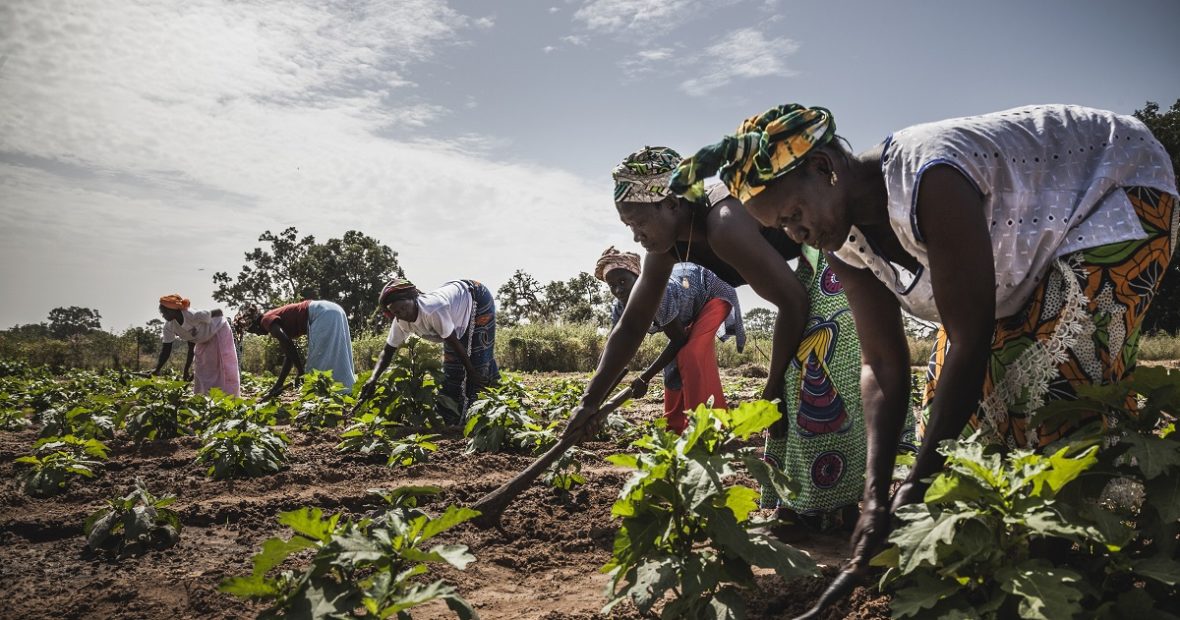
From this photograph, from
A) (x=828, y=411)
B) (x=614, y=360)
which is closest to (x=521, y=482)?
(x=614, y=360)

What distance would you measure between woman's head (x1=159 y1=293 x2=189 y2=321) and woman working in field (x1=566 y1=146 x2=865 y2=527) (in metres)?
6.70

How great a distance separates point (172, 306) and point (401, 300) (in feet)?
11.2

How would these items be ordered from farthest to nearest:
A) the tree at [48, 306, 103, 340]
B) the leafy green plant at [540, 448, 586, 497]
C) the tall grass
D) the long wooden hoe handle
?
the tree at [48, 306, 103, 340]
the tall grass
the leafy green plant at [540, 448, 586, 497]
the long wooden hoe handle

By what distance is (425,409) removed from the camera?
20.3 ft

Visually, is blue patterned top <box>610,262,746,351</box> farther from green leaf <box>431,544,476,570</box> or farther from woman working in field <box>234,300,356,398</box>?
woman working in field <box>234,300,356,398</box>

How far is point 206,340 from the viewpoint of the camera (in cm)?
808

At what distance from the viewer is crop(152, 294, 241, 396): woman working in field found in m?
7.92

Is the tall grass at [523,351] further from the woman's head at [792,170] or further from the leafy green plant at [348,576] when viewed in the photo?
the leafy green plant at [348,576]

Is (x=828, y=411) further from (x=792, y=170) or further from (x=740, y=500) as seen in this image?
(x=792, y=170)

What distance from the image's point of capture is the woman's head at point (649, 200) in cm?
284

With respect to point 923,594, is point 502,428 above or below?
below

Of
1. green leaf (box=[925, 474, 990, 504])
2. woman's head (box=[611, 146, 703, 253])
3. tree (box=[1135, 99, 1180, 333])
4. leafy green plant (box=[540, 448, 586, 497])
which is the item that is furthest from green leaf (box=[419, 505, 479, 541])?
tree (box=[1135, 99, 1180, 333])

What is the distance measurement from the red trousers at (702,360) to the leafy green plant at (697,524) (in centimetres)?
231

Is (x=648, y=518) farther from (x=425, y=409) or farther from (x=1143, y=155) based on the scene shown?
(x=425, y=409)
